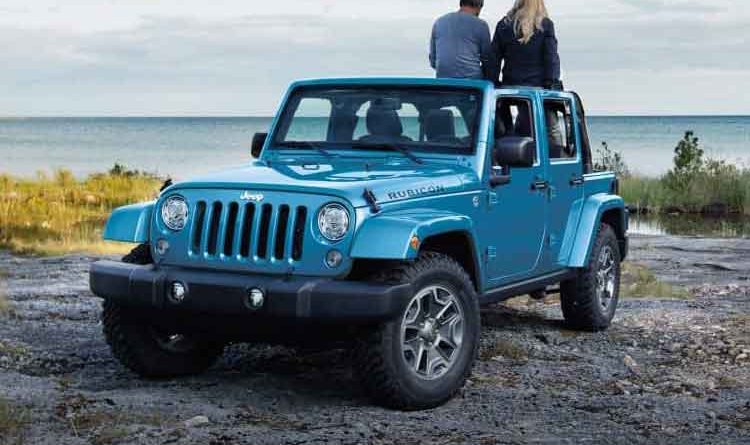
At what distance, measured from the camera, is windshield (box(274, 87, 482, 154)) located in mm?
7516

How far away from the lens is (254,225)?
6332 millimetres

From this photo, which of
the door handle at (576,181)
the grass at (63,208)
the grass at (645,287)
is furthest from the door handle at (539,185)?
the grass at (63,208)

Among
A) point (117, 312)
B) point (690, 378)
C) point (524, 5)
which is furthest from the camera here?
point (524, 5)

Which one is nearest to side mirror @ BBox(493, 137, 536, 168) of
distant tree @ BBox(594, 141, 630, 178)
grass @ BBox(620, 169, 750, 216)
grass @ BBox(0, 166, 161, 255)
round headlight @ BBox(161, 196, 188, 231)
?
round headlight @ BBox(161, 196, 188, 231)

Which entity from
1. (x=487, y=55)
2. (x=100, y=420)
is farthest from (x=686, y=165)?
(x=100, y=420)

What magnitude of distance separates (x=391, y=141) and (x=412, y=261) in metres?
1.41

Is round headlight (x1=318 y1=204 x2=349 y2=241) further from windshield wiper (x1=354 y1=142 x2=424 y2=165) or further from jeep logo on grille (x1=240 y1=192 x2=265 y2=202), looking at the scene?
windshield wiper (x1=354 y1=142 x2=424 y2=165)

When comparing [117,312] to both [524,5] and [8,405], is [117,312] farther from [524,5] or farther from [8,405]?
[524,5]

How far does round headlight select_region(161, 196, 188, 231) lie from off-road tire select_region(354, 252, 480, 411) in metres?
1.16

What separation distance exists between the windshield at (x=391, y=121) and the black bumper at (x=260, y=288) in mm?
1443

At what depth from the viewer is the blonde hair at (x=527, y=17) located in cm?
908

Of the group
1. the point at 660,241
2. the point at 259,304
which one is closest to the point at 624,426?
the point at 259,304

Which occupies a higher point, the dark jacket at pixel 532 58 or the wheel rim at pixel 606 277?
the dark jacket at pixel 532 58

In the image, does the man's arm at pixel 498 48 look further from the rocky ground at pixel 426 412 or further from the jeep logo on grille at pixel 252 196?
the jeep logo on grille at pixel 252 196
